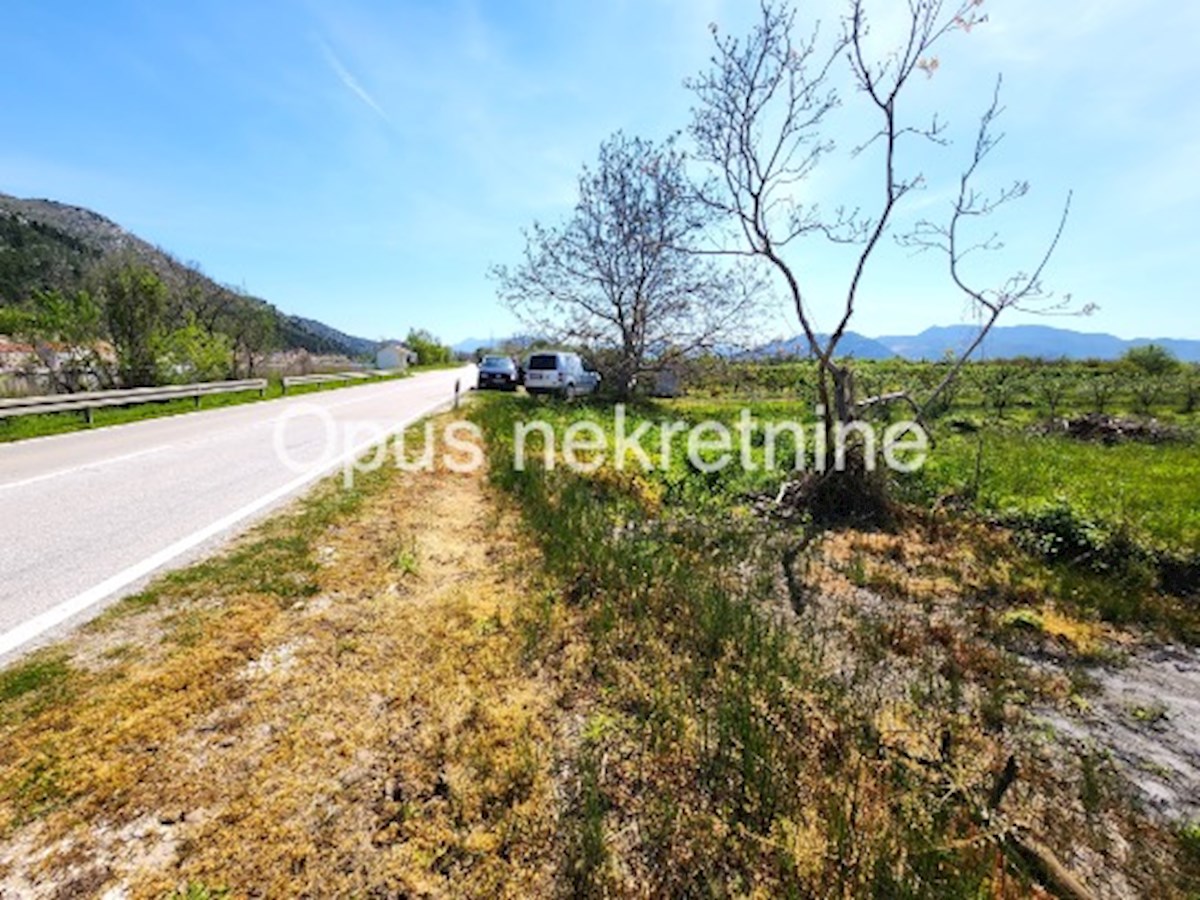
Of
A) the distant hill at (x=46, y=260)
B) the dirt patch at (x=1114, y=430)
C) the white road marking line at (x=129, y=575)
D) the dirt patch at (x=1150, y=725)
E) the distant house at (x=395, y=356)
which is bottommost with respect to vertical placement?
the dirt patch at (x=1150, y=725)

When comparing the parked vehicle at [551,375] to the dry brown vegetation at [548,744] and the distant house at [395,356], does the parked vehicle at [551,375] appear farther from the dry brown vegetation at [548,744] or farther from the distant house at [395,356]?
the distant house at [395,356]

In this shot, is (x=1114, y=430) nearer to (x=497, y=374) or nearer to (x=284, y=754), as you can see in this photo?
(x=284, y=754)

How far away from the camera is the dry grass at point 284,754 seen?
2.17 meters

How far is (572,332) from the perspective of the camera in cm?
2475

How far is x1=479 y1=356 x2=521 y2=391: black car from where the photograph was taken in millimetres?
28312

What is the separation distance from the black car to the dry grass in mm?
24340

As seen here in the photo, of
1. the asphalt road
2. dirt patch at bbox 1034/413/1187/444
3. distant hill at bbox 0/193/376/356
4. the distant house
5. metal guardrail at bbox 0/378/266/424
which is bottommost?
dirt patch at bbox 1034/413/1187/444

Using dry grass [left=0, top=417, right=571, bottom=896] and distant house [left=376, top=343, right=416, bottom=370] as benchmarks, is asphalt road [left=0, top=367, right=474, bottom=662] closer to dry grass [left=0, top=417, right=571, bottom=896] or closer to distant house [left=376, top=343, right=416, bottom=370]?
dry grass [left=0, top=417, right=571, bottom=896]

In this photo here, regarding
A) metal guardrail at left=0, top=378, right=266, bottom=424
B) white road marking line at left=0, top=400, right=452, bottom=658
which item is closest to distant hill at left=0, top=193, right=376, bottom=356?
metal guardrail at left=0, top=378, right=266, bottom=424

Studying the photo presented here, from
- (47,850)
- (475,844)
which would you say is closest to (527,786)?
(475,844)

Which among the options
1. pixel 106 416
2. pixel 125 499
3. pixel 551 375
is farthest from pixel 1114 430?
pixel 106 416

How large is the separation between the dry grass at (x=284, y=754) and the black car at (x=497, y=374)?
2434 centimetres

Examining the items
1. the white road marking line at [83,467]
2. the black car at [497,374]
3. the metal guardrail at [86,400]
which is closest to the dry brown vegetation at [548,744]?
the white road marking line at [83,467]

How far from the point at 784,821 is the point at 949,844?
715 mm
